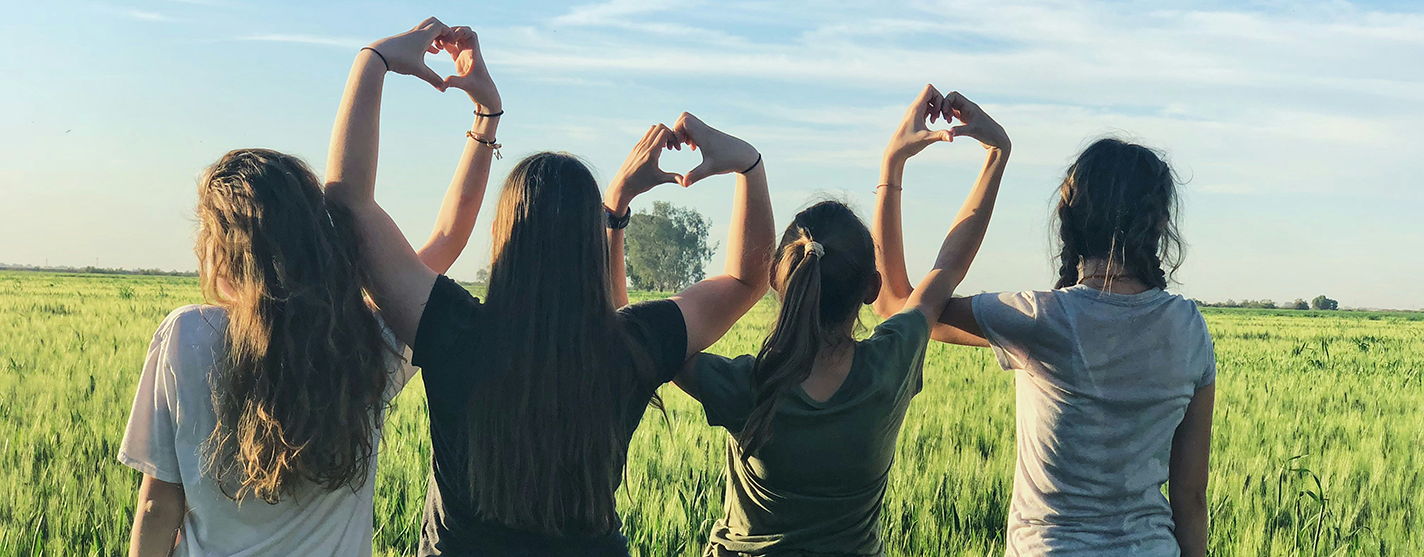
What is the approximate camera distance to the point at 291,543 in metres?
2.00

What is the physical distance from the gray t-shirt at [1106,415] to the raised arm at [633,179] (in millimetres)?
900

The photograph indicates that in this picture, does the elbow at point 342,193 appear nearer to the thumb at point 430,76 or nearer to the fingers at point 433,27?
the thumb at point 430,76

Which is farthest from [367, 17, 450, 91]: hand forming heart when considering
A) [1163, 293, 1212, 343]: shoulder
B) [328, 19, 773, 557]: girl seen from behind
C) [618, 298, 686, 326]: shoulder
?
[1163, 293, 1212, 343]: shoulder

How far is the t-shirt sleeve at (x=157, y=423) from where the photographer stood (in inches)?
75.4

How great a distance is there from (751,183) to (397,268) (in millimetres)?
836

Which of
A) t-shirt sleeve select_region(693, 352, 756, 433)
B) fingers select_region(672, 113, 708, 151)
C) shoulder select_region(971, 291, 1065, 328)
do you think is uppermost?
fingers select_region(672, 113, 708, 151)

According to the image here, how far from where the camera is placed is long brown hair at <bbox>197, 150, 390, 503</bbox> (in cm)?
189

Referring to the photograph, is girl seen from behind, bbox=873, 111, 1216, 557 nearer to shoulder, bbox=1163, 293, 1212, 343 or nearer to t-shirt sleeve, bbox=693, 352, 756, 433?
shoulder, bbox=1163, 293, 1212, 343

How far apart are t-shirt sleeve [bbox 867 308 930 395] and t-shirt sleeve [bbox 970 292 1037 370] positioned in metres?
0.13

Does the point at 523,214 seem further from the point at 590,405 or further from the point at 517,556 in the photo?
the point at 517,556

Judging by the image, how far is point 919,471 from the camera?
5.24 meters

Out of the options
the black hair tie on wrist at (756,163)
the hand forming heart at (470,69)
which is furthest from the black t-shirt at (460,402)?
the hand forming heart at (470,69)

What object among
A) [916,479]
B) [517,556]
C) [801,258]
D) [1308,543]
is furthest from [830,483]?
[1308,543]

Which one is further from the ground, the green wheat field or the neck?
the neck
